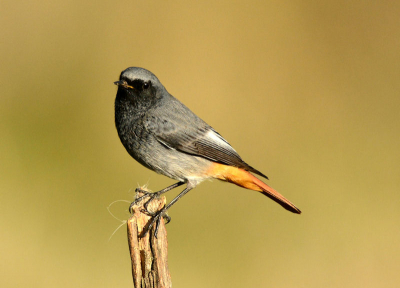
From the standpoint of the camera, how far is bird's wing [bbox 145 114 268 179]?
162 inches

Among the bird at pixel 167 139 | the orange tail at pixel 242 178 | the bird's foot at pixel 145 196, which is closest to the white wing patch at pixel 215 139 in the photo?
the bird at pixel 167 139

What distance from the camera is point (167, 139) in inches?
162

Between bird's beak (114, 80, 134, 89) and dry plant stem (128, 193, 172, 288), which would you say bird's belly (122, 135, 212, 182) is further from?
dry plant stem (128, 193, 172, 288)

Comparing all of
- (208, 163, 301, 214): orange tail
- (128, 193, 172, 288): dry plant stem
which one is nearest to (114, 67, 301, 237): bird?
(208, 163, 301, 214): orange tail

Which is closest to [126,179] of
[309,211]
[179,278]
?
[179,278]

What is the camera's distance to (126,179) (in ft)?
21.6

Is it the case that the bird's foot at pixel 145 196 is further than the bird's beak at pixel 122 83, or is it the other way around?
the bird's beak at pixel 122 83

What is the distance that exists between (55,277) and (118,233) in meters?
1.00

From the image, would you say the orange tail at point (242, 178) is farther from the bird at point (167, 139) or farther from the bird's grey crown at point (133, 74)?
the bird's grey crown at point (133, 74)

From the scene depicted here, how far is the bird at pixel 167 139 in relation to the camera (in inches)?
161

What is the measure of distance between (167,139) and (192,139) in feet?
0.84

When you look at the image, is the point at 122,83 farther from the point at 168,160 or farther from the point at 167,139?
the point at 168,160

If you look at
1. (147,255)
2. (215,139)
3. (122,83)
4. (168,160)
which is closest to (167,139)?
(168,160)

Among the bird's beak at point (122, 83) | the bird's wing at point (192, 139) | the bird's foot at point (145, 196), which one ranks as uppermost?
the bird's beak at point (122, 83)
